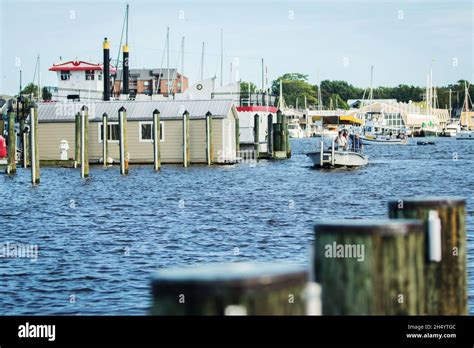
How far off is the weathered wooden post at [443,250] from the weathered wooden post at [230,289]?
2.18 m

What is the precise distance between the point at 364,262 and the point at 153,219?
22580mm

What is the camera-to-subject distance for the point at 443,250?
7211 millimetres

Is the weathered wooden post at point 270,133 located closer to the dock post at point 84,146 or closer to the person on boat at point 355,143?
the person on boat at point 355,143

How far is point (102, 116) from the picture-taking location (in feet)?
178

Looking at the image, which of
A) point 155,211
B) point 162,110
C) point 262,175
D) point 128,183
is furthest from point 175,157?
point 155,211

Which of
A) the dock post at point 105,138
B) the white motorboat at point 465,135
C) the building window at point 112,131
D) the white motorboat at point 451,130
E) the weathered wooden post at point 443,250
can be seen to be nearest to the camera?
the weathered wooden post at point 443,250

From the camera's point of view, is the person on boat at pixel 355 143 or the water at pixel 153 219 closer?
the water at pixel 153 219

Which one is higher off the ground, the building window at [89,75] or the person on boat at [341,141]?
the building window at [89,75]

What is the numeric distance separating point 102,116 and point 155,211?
79.6 ft

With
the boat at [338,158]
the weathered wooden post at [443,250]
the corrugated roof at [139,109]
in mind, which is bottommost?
the boat at [338,158]

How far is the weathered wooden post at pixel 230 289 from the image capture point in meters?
4.71

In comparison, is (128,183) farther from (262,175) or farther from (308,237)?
(308,237)

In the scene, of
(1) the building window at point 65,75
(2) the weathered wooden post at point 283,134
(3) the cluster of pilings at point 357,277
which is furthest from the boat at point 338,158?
(3) the cluster of pilings at point 357,277

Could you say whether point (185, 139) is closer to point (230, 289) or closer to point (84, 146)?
point (84, 146)
